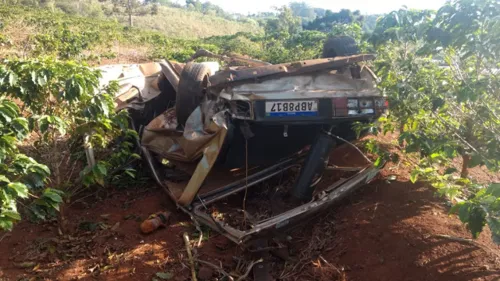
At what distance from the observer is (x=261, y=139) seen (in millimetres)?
4777

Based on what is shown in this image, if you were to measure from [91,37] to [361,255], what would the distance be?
19825 mm

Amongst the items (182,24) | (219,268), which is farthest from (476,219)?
(182,24)

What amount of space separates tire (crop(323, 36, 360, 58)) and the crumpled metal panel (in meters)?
1.07

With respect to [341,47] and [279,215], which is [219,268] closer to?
[279,215]

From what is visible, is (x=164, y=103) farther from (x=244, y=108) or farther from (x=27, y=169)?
(x=27, y=169)

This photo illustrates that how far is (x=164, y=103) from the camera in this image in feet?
20.4

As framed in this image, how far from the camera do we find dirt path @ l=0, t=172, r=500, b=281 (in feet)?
10.7

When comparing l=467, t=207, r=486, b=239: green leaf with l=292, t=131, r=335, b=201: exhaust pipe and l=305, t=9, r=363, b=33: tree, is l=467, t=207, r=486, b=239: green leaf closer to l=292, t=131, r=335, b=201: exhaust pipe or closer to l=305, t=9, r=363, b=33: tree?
l=292, t=131, r=335, b=201: exhaust pipe

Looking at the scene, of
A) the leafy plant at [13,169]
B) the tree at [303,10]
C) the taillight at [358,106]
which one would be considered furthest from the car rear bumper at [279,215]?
the tree at [303,10]

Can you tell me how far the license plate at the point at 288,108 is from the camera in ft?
13.2

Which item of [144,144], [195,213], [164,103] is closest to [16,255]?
[195,213]

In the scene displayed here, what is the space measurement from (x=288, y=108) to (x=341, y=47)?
6.34 ft

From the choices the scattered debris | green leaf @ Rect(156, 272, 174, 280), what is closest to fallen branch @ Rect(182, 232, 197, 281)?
green leaf @ Rect(156, 272, 174, 280)

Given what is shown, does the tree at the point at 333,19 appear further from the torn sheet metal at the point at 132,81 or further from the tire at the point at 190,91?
the tire at the point at 190,91
